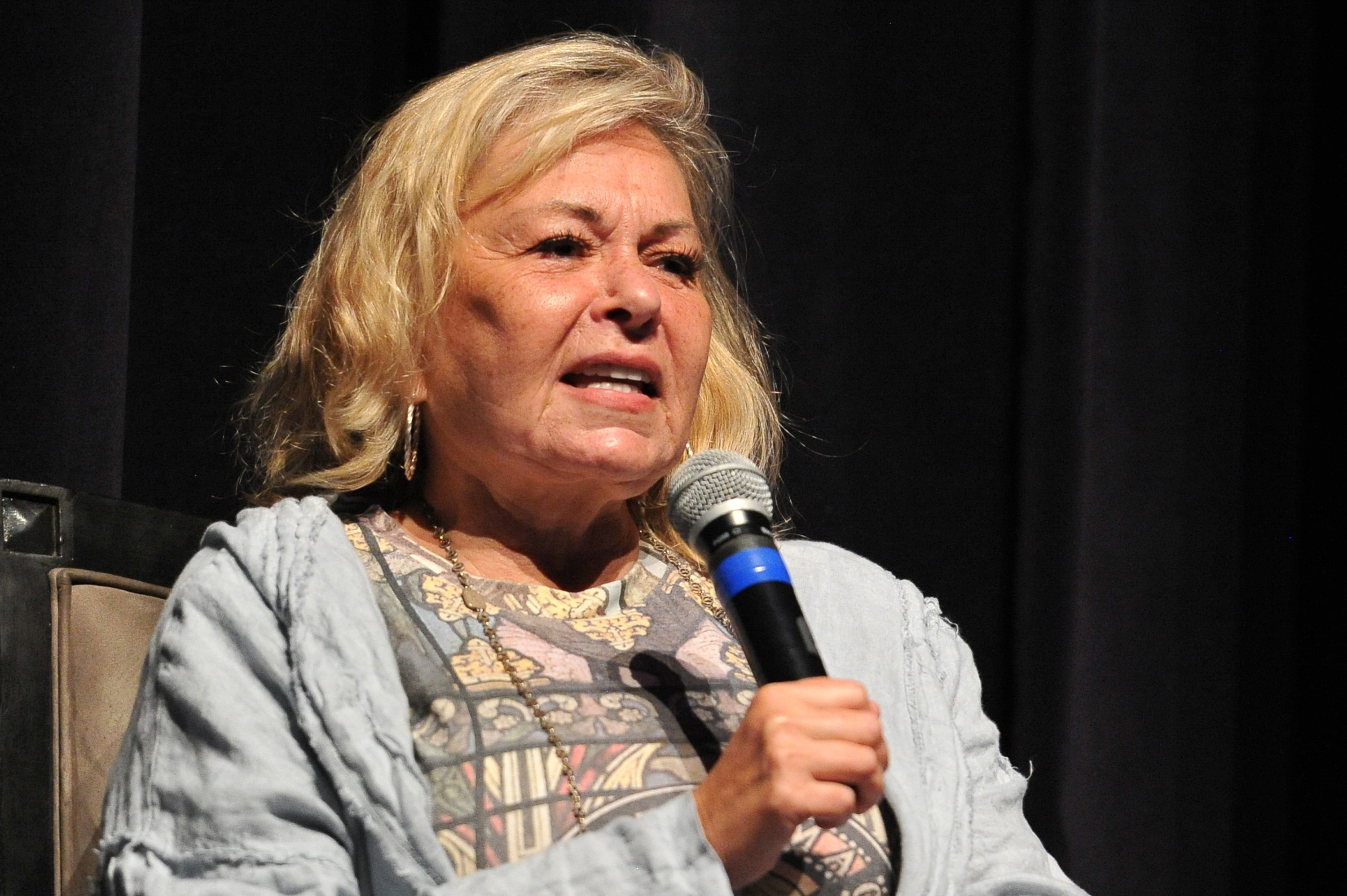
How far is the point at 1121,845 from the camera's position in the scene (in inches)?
75.2

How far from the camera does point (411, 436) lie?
1.47 m

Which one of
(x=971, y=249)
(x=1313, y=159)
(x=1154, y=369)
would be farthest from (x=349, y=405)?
(x=1313, y=159)

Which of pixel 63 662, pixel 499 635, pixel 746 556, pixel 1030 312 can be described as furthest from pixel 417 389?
pixel 1030 312

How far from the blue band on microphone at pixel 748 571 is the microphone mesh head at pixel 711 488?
5 cm

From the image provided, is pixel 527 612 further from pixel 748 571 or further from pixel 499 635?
pixel 748 571

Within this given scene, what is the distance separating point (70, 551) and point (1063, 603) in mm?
1188

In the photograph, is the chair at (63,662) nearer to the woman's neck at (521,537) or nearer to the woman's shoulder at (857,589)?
the woman's neck at (521,537)

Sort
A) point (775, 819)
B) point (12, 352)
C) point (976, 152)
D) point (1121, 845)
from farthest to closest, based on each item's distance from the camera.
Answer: point (976, 152), point (1121, 845), point (12, 352), point (775, 819)

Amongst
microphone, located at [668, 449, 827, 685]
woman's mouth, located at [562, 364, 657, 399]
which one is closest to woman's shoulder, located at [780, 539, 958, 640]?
woman's mouth, located at [562, 364, 657, 399]

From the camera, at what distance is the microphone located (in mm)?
987

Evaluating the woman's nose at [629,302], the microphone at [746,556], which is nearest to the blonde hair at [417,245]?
the woman's nose at [629,302]

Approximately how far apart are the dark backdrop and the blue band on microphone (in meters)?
0.98

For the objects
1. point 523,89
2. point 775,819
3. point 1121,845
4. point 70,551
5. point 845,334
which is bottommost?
point 1121,845

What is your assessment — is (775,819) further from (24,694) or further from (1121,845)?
(1121,845)
